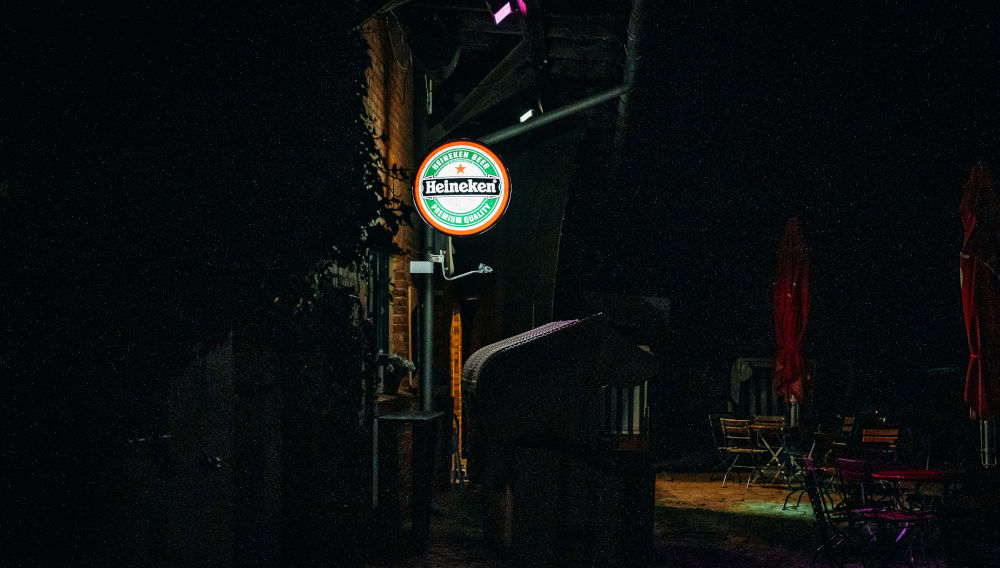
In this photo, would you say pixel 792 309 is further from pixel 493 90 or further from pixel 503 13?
pixel 503 13

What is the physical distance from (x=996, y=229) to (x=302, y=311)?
5.83 m

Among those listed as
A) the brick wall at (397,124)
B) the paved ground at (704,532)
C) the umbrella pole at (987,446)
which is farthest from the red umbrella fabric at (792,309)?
the brick wall at (397,124)

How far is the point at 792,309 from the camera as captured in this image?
35.5ft

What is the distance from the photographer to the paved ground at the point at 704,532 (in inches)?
261

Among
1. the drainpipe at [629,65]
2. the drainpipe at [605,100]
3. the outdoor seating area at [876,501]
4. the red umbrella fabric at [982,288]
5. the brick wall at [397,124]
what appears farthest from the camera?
the drainpipe at [605,100]

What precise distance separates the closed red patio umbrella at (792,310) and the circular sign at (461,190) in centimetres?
442

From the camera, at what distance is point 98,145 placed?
3.42 m

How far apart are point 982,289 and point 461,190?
4.79 meters

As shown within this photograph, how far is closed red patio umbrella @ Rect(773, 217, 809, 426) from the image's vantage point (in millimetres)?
10703

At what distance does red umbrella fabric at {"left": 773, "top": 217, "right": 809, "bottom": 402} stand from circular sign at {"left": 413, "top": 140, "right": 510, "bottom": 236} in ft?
14.5

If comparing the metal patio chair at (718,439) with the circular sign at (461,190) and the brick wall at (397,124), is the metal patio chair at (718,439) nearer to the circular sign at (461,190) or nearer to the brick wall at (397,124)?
the brick wall at (397,124)

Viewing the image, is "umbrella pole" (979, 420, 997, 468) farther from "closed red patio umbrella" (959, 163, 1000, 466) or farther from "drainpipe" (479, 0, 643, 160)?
"drainpipe" (479, 0, 643, 160)

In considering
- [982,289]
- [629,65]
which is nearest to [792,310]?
[982,289]

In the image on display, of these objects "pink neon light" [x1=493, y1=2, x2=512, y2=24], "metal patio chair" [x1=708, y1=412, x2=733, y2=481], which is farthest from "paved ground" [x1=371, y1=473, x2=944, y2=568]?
"pink neon light" [x1=493, y1=2, x2=512, y2=24]
